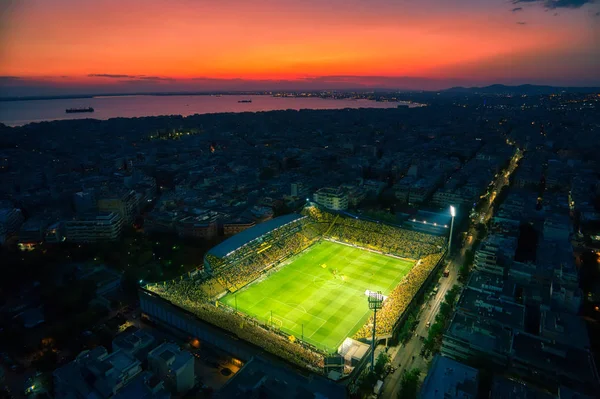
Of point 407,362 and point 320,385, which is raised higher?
point 320,385

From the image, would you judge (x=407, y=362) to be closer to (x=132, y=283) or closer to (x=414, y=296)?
(x=414, y=296)

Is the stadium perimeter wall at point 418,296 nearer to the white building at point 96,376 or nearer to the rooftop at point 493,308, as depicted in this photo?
the rooftop at point 493,308

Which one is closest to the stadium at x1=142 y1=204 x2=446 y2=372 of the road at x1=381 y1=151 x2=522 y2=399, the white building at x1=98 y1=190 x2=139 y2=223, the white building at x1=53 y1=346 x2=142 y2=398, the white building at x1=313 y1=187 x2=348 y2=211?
the road at x1=381 y1=151 x2=522 y2=399

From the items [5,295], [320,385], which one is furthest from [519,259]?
[5,295]

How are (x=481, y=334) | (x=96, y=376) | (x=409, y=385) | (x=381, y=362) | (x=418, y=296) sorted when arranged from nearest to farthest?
(x=96, y=376) → (x=409, y=385) → (x=381, y=362) → (x=481, y=334) → (x=418, y=296)

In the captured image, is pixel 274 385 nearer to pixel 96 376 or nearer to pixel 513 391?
pixel 96 376

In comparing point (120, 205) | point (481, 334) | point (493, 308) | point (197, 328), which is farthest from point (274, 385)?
point (120, 205)
